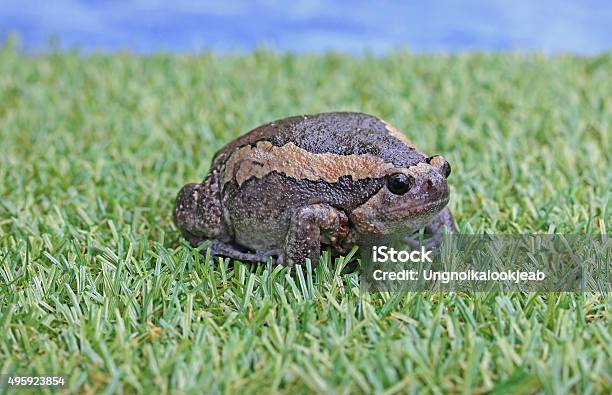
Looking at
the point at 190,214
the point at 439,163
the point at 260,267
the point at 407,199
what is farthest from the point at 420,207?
the point at 190,214

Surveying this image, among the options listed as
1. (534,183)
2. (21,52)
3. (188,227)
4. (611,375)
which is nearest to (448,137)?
(534,183)

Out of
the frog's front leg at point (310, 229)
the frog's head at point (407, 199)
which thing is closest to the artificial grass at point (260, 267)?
the frog's front leg at point (310, 229)

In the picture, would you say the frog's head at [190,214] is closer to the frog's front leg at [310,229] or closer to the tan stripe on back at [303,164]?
the tan stripe on back at [303,164]

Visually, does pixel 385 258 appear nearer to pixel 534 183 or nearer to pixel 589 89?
pixel 534 183

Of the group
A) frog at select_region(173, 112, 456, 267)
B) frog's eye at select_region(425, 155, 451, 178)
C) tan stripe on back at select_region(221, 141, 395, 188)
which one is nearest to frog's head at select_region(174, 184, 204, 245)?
frog at select_region(173, 112, 456, 267)

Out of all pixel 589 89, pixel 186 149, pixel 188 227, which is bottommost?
pixel 188 227

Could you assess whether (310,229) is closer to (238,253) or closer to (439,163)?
(238,253)
